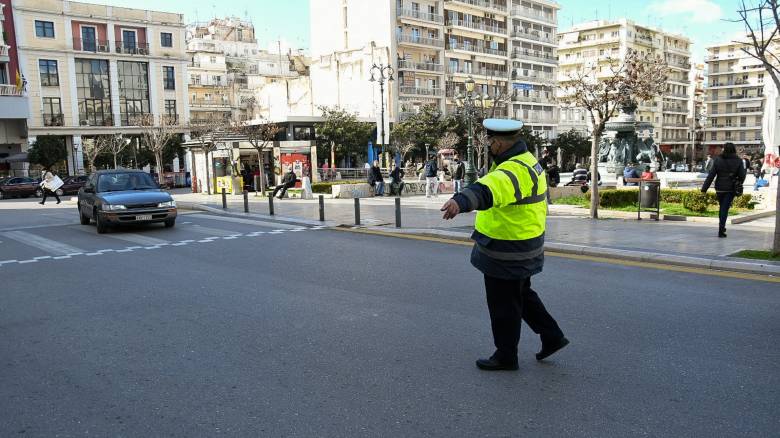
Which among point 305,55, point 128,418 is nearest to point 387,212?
point 128,418

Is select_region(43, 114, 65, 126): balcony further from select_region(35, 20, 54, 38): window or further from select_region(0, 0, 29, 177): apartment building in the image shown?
select_region(35, 20, 54, 38): window

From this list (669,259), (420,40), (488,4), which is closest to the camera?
(669,259)

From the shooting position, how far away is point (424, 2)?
207ft

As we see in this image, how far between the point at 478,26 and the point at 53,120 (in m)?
43.8

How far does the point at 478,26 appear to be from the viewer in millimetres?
68812

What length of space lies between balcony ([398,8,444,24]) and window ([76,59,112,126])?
28.0m

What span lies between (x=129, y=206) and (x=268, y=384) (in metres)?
10.9

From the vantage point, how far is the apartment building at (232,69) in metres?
77.8

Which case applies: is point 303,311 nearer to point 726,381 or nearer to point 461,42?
point 726,381

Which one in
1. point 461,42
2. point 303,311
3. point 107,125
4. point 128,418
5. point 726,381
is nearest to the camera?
point 128,418

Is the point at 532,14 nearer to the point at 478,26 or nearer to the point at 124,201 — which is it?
the point at 478,26

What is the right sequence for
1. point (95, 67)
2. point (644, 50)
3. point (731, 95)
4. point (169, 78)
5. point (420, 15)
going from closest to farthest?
point (95, 67), point (169, 78), point (420, 15), point (644, 50), point (731, 95)

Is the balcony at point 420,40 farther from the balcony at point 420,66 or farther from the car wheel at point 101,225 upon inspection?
the car wheel at point 101,225

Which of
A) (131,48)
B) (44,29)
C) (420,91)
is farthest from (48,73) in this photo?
(420,91)
